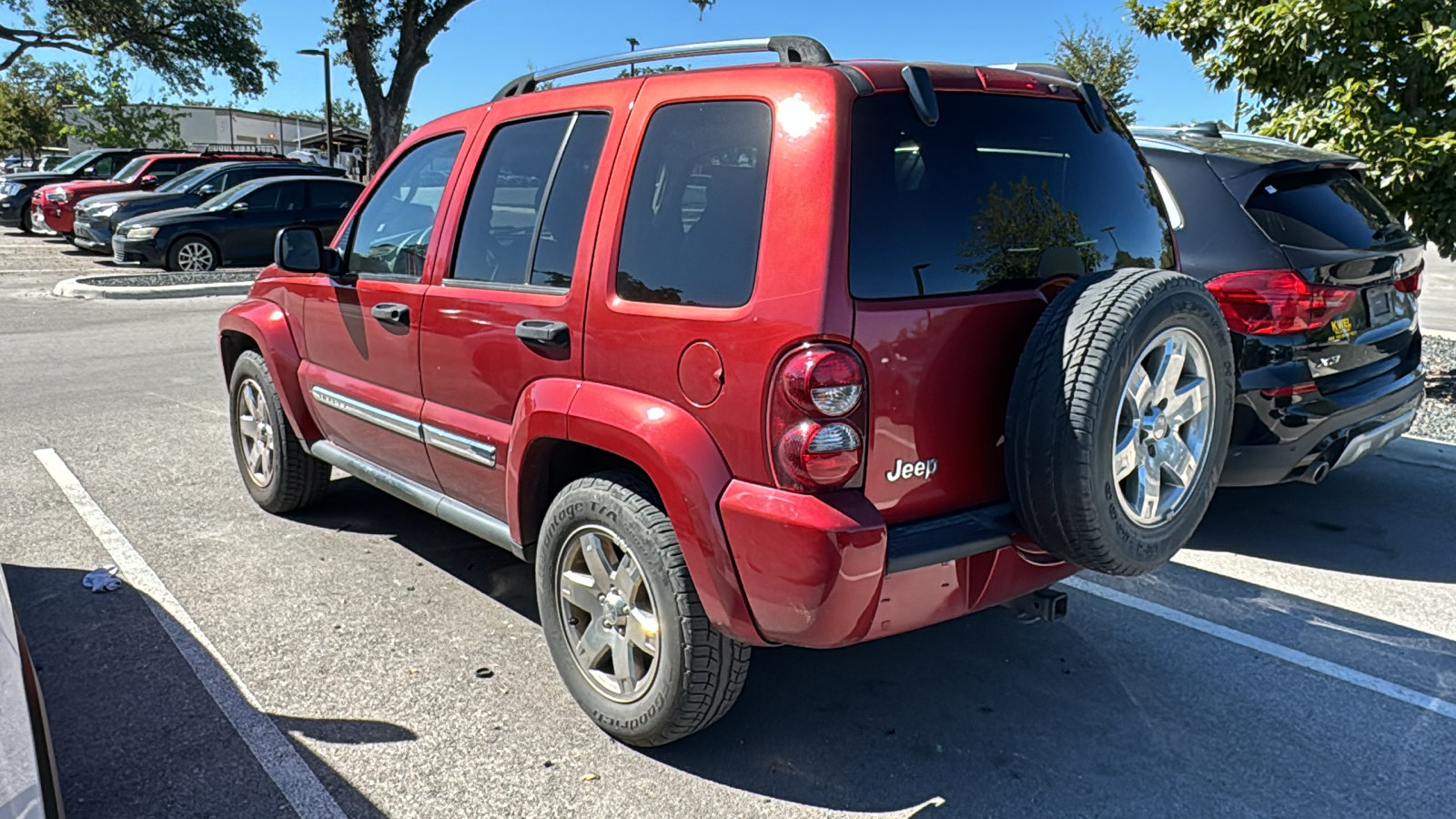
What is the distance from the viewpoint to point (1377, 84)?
705 centimetres

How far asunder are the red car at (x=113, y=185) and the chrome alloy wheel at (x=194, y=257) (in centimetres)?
480

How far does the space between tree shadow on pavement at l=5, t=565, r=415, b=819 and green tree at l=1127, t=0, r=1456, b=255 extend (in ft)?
23.9

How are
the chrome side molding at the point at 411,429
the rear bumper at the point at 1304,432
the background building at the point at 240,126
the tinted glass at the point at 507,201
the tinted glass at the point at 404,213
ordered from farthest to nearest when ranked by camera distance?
the background building at the point at 240,126 < the rear bumper at the point at 1304,432 < the tinted glass at the point at 404,213 < the chrome side molding at the point at 411,429 < the tinted glass at the point at 507,201

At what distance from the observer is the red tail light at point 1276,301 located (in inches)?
170

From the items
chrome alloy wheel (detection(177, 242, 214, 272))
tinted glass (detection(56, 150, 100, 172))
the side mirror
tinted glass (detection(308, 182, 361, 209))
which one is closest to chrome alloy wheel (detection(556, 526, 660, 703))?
the side mirror

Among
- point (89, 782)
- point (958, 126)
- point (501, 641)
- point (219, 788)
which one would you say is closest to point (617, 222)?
point (958, 126)

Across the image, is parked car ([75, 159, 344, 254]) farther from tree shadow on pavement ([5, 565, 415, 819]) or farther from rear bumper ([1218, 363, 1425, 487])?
rear bumper ([1218, 363, 1425, 487])

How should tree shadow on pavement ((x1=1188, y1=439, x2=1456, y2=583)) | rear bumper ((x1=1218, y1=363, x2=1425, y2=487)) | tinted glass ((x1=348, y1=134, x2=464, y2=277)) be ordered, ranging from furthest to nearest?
tree shadow on pavement ((x1=1188, y1=439, x2=1456, y2=583)) → rear bumper ((x1=1218, y1=363, x2=1425, y2=487)) → tinted glass ((x1=348, y1=134, x2=464, y2=277))

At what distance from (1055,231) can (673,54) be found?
4.05 ft

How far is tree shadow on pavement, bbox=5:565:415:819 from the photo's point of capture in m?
2.77

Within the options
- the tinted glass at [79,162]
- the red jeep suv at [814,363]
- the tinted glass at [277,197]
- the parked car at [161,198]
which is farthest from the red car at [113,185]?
the red jeep suv at [814,363]

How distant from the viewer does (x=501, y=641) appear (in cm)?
377

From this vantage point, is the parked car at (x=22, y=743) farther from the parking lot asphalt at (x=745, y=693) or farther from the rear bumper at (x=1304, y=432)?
the rear bumper at (x=1304, y=432)

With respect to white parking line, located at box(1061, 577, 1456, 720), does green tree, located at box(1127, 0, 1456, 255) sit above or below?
above
